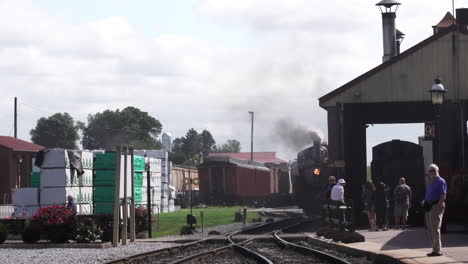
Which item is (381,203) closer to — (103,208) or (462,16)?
(462,16)

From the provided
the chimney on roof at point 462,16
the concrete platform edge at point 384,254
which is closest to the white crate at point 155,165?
the chimney on roof at point 462,16

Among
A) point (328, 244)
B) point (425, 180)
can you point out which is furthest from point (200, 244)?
point (425, 180)

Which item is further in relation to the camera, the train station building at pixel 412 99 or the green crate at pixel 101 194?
the green crate at pixel 101 194

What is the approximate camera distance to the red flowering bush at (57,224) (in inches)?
1082

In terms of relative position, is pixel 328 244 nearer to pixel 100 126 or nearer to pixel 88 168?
pixel 88 168

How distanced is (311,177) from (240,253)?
22.8m

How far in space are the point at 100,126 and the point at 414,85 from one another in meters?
146

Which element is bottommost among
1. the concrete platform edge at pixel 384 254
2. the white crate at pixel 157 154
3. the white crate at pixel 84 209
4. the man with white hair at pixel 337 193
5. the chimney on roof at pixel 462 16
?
A: the concrete platform edge at pixel 384 254

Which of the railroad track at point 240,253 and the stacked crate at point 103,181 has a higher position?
the stacked crate at point 103,181

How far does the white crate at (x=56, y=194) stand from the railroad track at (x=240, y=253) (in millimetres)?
9566

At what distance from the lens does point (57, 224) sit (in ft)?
90.0

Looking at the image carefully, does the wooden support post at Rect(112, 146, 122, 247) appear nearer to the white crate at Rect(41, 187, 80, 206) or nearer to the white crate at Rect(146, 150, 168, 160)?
the white crate at Rect(41, 187, 80, 206)

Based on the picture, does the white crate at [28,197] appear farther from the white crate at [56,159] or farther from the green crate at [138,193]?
the green crate at [138,193]

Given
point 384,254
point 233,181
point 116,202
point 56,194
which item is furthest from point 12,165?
point 384,254
